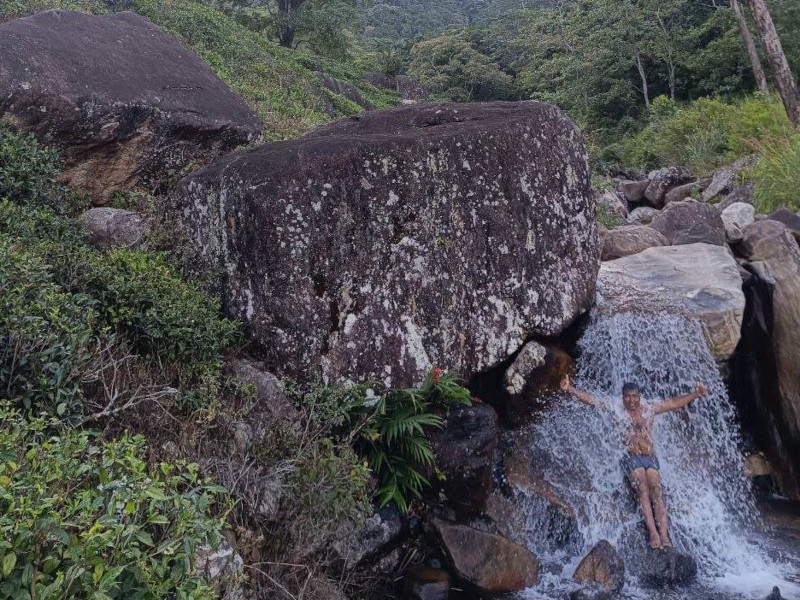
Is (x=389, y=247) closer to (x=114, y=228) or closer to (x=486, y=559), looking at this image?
(x=486, y=559)

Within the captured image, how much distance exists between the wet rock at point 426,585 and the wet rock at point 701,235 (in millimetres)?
6338

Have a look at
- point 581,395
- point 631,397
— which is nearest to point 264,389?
point 581,395

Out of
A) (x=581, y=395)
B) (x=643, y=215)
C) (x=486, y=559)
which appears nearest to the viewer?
(x=486, y=559)

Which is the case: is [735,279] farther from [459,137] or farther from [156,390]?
[156,390]

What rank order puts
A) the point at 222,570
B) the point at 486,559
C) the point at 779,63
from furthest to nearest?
the point at 779,63 < the point at 486,559 < the point at 222,570

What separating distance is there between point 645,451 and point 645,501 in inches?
20.4

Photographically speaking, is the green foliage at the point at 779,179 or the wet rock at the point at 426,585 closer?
the wet rock at the point at 426,585

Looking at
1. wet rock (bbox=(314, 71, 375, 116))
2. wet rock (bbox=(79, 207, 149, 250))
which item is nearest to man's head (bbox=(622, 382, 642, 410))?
wet rock (bbox=(79, 207, 149, 250))

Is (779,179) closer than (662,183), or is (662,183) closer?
(779,179)

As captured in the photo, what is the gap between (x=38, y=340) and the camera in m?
4.09

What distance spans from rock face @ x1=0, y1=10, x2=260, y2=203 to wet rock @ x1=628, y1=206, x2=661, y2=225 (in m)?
9.13

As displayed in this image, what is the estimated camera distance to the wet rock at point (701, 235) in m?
9.07

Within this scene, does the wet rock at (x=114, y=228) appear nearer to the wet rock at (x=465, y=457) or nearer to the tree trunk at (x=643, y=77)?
the wet rock at (x=465, y=457)

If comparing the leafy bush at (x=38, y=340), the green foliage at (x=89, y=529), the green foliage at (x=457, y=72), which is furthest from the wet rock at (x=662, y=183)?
the green foliage at (x=457, y=72)
